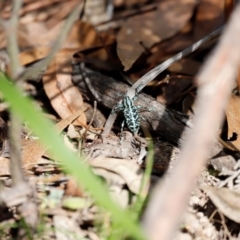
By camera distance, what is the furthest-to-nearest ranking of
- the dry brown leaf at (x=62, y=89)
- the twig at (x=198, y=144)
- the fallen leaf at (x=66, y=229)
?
the dry brown leaf at (x=62, y=89) < the fallen leaf at (x=66, y=229) < the twig at (x=198, y=144)

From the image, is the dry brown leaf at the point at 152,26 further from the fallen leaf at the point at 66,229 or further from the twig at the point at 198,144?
the twig at the point at 198,144

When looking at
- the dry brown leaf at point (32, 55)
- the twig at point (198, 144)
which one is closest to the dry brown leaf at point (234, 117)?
the dry brown leaf at point (32, 55)

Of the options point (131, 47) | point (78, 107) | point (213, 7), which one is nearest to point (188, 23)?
point (213, 7)

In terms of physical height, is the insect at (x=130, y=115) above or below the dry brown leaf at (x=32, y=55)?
below

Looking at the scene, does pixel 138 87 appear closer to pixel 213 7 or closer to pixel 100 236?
pixel 100 236

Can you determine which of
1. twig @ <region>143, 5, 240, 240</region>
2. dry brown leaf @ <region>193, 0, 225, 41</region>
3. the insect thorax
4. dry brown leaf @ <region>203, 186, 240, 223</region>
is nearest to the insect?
the insect thorax

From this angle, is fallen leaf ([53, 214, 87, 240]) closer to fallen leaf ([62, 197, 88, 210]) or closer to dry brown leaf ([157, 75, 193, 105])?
fallen leaf ([62, 197, 88, 210])

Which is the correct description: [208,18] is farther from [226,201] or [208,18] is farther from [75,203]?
[75,203]
